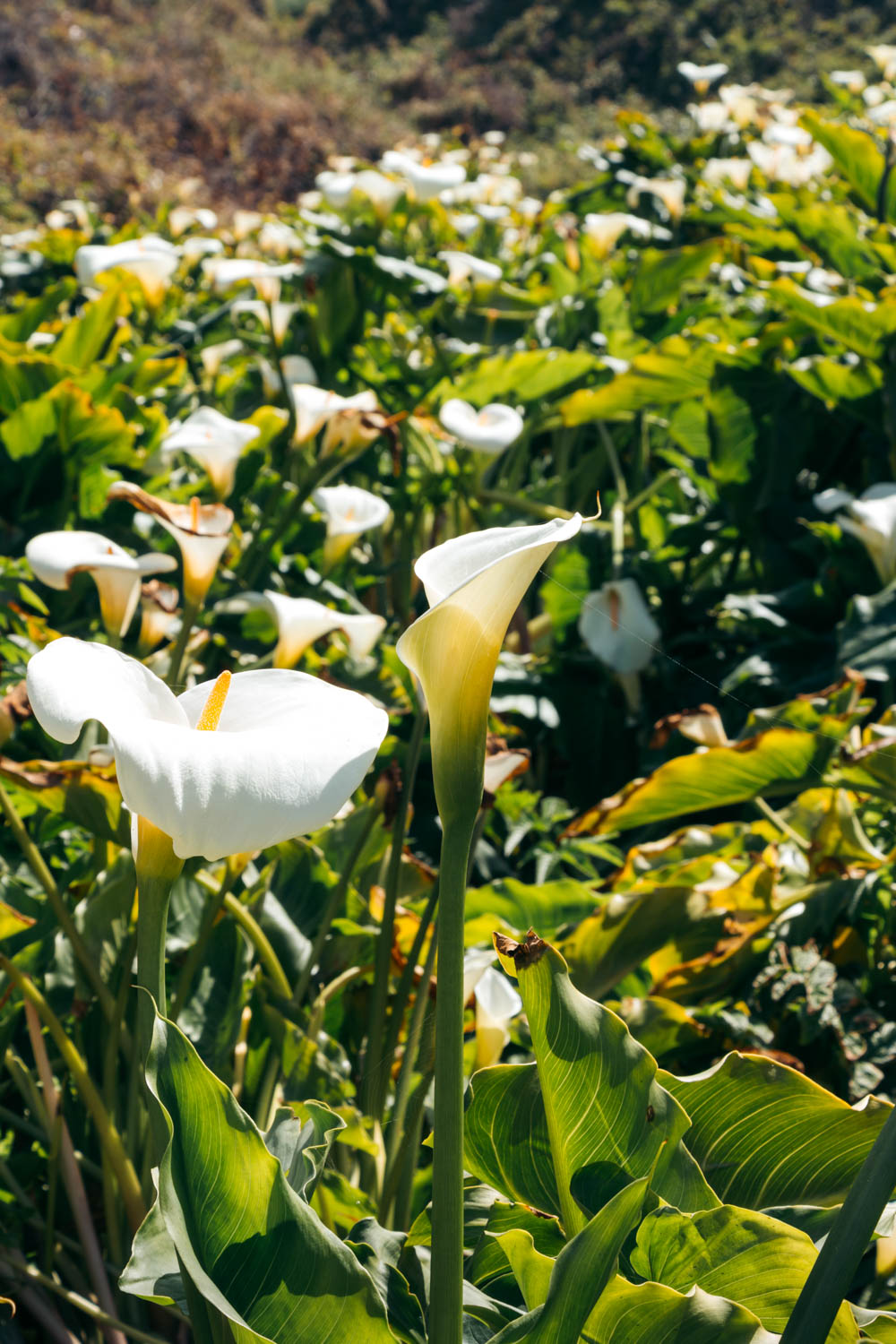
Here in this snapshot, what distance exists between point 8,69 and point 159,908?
11631 mm

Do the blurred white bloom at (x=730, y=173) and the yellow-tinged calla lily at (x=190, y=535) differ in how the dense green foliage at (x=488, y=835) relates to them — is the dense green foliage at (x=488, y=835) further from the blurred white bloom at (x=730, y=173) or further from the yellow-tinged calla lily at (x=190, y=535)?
the blurred white bloom at (x=730, y=173)

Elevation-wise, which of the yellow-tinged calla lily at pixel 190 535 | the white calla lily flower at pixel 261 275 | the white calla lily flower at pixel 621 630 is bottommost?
the white calla lily flower at pixel 621 630

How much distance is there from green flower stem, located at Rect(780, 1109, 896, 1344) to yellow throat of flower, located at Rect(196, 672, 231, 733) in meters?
0.32

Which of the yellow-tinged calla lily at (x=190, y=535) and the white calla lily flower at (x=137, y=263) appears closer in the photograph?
the yellow-tinged calla lily at (x=190, y=535)

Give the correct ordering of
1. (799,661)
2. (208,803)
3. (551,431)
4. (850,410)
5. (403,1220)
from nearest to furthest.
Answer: (208,803) < (403,1220) < (799,661) < (850,410) < (551,431)

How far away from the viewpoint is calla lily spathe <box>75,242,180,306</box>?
1.88 meters

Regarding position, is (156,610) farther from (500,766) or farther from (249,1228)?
(249,1228)

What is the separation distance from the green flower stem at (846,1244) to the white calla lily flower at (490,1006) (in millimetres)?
423

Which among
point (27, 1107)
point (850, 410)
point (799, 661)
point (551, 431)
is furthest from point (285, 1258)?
point (551, 431)

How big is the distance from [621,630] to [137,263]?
3.49 ft

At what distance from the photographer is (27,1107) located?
0.95 meters

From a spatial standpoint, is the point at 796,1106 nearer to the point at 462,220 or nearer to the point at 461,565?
the point at 461,565

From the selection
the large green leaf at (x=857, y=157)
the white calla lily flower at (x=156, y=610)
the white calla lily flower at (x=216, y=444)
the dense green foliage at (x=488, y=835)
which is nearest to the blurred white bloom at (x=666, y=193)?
the dense green foliage at (x=488, y=835)

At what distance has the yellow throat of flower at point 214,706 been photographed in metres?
0.51
